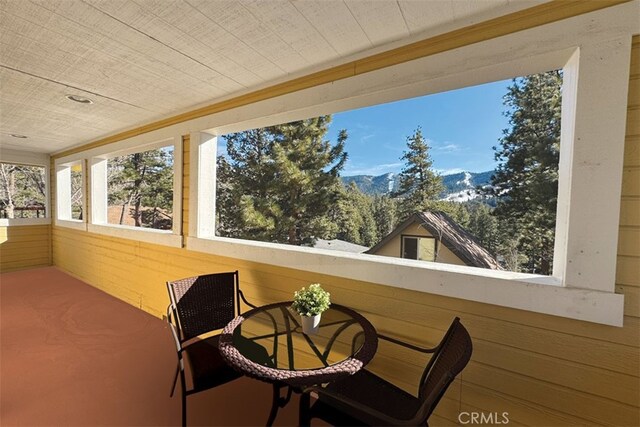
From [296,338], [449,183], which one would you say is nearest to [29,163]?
[296,338]

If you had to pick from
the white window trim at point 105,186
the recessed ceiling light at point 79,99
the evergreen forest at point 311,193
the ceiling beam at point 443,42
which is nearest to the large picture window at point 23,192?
the evergreen forest at point 311,193

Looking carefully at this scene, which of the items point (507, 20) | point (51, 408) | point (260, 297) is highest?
point (507, 20)

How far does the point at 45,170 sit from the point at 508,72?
7.52 m

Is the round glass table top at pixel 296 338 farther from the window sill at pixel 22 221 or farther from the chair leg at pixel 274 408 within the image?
the window sill at pixel 22 221

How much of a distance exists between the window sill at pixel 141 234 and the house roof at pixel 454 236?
4.51 m

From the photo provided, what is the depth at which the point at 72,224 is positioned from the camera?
4.64 meters

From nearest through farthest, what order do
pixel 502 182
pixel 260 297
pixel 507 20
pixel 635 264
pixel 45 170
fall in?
pixel 635 264, pixel 507 20, pixel 260 297, pixel 45 170, pixel 502 182

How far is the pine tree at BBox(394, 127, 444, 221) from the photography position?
7504 mm

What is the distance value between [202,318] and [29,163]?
5.88m

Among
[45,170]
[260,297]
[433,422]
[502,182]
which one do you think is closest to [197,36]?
[260,297]

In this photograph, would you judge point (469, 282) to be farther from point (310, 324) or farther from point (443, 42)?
point (443, 42)

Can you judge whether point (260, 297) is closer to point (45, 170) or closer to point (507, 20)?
point (507, 20)

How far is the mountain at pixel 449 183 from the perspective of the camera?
20.7 feet

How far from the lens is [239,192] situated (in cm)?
819
